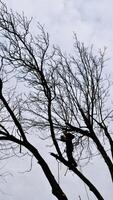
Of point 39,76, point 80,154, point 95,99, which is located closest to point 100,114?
point 95,99

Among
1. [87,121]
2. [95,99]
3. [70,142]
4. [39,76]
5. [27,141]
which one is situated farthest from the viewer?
[95,99]

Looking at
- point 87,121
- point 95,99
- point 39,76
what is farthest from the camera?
point 95,99

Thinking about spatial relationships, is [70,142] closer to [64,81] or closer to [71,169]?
[71,169]

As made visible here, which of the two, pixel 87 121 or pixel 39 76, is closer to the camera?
pixel 39 76

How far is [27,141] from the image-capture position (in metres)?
8.01

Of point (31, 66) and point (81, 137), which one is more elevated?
point (31, 66)

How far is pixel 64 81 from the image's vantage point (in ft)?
38.6

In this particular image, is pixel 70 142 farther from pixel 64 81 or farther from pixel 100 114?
pixel 64 81

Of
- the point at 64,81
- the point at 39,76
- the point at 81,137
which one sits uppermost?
the point at 64,81

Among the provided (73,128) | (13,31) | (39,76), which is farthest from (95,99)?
(13,31)

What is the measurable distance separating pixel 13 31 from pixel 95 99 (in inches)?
119

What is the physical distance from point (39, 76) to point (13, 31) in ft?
4.31

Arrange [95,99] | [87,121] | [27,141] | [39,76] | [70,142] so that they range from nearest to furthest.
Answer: [27,141], [70,142], [39,76], [87,121], [95,99]

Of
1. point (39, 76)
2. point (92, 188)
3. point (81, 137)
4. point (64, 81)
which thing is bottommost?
point (92, 188)
